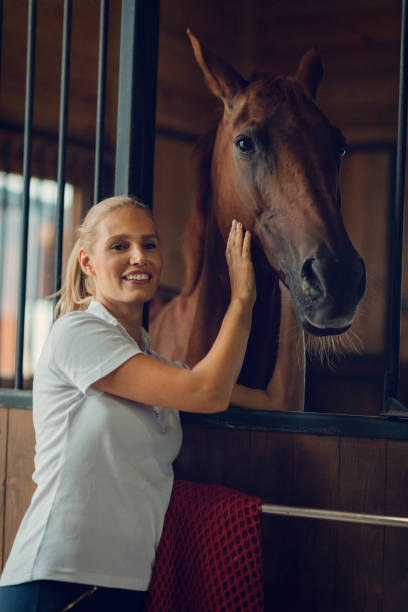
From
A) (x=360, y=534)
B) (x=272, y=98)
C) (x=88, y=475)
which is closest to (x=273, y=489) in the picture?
(x=360, y=534)

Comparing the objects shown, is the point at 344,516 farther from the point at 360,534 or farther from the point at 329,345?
the point at 329,345

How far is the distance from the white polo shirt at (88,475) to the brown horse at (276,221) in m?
0.33

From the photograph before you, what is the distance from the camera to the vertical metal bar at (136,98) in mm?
1370

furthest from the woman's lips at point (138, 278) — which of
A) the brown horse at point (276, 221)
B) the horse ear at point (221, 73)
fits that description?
the horse ear at point (221, 73)

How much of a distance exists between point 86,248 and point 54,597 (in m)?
0.56

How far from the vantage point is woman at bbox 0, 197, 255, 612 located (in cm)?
97

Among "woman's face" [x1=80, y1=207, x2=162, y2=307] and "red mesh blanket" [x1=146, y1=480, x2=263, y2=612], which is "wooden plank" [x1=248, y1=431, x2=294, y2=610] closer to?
"red mesh blanket" [x1=146, y1=480, x2=263, y2=612]

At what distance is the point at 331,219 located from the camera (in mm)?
1161

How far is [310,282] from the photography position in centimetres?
113

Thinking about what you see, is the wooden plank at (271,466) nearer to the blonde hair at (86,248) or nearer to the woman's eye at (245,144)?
the blonde hair at (86,248)

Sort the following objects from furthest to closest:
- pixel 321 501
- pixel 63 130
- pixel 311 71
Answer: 1. pixel 63 130
2. pixel 311 71
3. pixel 321 501

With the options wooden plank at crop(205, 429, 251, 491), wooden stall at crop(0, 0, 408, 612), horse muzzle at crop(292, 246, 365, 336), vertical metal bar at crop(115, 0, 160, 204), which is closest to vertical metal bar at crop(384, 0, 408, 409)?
horse muzzle at crop(292, 246, 365, 336)

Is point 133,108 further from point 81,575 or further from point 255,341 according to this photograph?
point 81,575

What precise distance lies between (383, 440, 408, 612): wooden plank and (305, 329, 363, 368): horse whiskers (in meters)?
0.19
